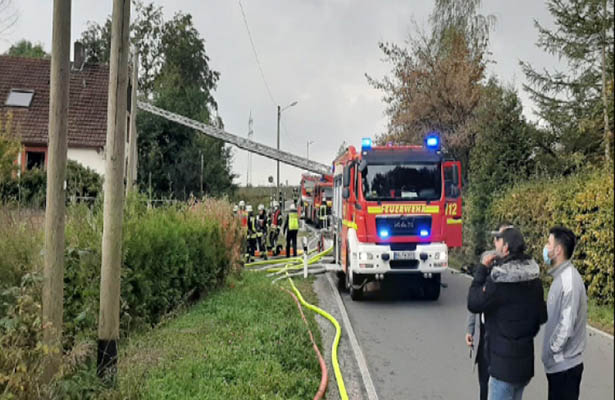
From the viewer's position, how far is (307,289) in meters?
12.5

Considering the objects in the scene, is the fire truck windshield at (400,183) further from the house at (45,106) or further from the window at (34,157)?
the window at (34,157)

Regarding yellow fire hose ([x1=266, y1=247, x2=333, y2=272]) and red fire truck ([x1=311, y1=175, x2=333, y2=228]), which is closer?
yellow fire hose ([x1=266, y1=247, x2=333, y2=272])

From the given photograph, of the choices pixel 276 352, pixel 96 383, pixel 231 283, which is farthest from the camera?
pixel 231 283

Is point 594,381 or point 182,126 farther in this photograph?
point 182,126

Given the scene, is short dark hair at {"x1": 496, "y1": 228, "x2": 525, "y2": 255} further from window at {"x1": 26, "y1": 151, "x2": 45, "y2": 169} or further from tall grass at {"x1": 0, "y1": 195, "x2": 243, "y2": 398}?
window at {"x1": 26, "y1": 151, "x2": 45, "y2": 169}

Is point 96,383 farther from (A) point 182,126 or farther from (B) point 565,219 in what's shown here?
(A) point 182,126

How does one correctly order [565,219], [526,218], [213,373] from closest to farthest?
[213,373], [565,219], [526,218]

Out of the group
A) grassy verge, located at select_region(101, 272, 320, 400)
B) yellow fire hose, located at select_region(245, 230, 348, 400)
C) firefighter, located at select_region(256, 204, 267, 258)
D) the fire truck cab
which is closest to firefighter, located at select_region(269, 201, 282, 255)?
firefighter, located at select_region(256, 204, 267, 258)

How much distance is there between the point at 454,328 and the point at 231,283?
5022 mm

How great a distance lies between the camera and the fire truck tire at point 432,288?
1154cm

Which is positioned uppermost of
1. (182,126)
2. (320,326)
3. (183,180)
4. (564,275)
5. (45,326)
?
(182,126)

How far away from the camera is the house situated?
26891 millimetres

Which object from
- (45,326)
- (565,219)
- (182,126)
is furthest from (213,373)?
(182,126)

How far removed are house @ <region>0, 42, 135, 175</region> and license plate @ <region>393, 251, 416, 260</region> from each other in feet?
59.1
